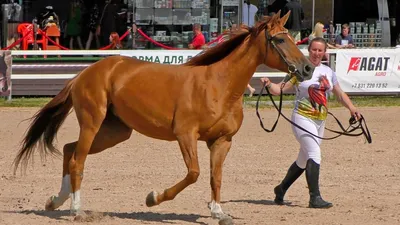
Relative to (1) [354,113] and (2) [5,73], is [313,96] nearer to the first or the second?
(1) [354,113]

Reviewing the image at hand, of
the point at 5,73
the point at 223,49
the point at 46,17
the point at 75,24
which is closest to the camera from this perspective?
the point at 223,49

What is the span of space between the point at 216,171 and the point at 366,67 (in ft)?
37.1

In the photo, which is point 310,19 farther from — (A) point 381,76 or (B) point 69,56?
(B) point 69,56

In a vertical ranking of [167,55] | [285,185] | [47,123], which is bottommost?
[285,185]

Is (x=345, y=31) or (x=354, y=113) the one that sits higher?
(x=345, y=31)

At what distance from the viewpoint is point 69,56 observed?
62.3ft

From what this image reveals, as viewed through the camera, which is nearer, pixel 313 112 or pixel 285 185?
pixel 313 112

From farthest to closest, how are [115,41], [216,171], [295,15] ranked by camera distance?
[115,41], [295,15], [216,171]

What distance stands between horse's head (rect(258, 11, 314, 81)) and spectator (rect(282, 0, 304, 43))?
1227 centimetres

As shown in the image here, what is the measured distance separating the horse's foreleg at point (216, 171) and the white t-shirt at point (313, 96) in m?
1.19

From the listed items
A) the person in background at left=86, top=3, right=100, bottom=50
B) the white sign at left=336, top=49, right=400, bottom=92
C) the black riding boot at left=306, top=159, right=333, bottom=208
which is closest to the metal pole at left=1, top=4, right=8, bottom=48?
the person in background at left=86, top=3, right=100, bottom=50

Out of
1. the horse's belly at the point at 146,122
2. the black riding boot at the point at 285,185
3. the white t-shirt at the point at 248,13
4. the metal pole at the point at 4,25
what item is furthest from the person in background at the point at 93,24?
the horse's belly at the point at 146,122

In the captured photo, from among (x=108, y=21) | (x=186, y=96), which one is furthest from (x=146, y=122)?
(x=108, y=21)

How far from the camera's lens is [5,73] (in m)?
18.2
